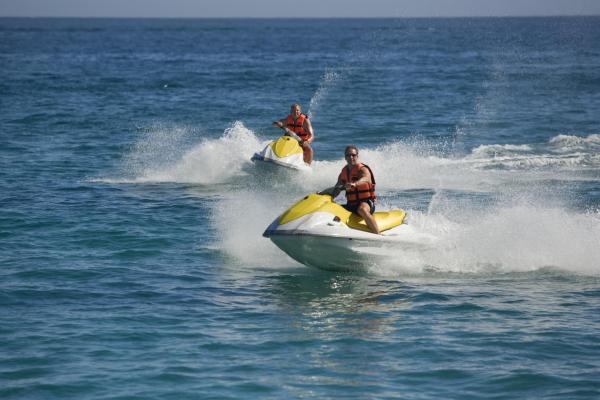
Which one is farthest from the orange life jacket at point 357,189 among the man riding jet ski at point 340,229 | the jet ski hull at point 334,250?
the jet ski hull at point 334,250

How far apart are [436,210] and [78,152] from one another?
1151 cm

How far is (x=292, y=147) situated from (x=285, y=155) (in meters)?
0.31

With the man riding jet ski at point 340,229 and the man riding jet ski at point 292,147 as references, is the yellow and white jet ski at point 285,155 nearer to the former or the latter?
the man riding jet ski at point 292,147

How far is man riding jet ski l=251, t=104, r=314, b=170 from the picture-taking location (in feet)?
61.9

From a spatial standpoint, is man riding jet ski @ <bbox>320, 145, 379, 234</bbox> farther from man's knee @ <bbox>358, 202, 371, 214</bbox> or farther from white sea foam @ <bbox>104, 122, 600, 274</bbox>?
white sea foam @ <bbox>104, 122, 600, 274</bbox>

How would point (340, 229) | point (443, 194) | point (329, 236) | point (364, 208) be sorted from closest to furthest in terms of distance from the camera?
point (329, 236), point (340, 229), point (364, 208), point (443, 194)

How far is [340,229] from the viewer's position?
11.8 meters

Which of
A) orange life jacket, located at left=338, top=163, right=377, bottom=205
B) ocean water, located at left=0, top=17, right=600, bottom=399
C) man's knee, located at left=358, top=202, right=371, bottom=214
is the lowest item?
ocean water, located at left=0, top=17, right=600, bottom=399

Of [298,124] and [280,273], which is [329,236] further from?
[298,124]

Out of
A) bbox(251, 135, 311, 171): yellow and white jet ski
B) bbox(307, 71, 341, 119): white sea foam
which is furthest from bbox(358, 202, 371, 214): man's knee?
bbox(307, 71, 341, 119): white sea foam

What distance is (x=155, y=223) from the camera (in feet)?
53.0

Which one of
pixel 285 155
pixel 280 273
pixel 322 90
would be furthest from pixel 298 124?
pixel 322 90

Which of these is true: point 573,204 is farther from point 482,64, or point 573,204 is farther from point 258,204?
point 482,64

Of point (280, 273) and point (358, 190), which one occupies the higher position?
point (358, 190)
